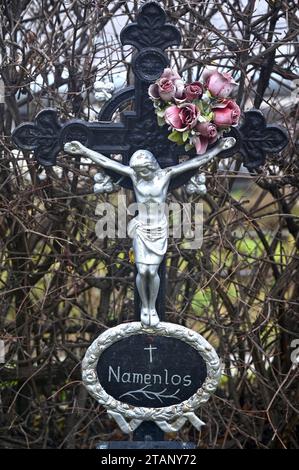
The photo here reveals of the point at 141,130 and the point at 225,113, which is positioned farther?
the point at 141,130

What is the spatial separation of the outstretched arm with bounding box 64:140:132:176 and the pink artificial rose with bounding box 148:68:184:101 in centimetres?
26

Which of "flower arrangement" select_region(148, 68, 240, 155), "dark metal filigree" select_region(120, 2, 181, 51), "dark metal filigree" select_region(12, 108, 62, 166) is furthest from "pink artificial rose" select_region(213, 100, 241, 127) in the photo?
"dark metal filigree" select_region(12, 108, 62, 166)

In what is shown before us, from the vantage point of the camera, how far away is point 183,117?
2.54m

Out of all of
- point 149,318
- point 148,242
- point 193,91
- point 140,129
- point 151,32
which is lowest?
point 149,318

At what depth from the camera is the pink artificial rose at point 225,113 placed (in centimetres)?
258

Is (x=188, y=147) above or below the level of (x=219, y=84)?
below

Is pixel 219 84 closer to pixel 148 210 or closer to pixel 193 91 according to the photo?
pixel 193 91

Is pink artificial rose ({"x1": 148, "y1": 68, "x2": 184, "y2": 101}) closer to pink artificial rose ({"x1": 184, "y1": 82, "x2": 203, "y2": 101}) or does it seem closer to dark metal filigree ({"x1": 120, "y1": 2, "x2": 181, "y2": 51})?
pink artificial rose ({"x1": 184, "y1": 82, "x2": 203, "y2": 101})

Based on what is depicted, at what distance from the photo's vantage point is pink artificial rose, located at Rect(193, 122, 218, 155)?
101 inches

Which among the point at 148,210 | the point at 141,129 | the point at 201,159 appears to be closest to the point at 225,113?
the point at 201,159

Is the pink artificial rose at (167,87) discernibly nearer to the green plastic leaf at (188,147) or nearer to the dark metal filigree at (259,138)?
the green plastic leaf at (188,147)

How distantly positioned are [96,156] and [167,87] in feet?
1.12

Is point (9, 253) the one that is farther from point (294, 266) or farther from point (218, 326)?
point (294, 266)

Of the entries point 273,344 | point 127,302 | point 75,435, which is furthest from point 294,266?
point 75,435
